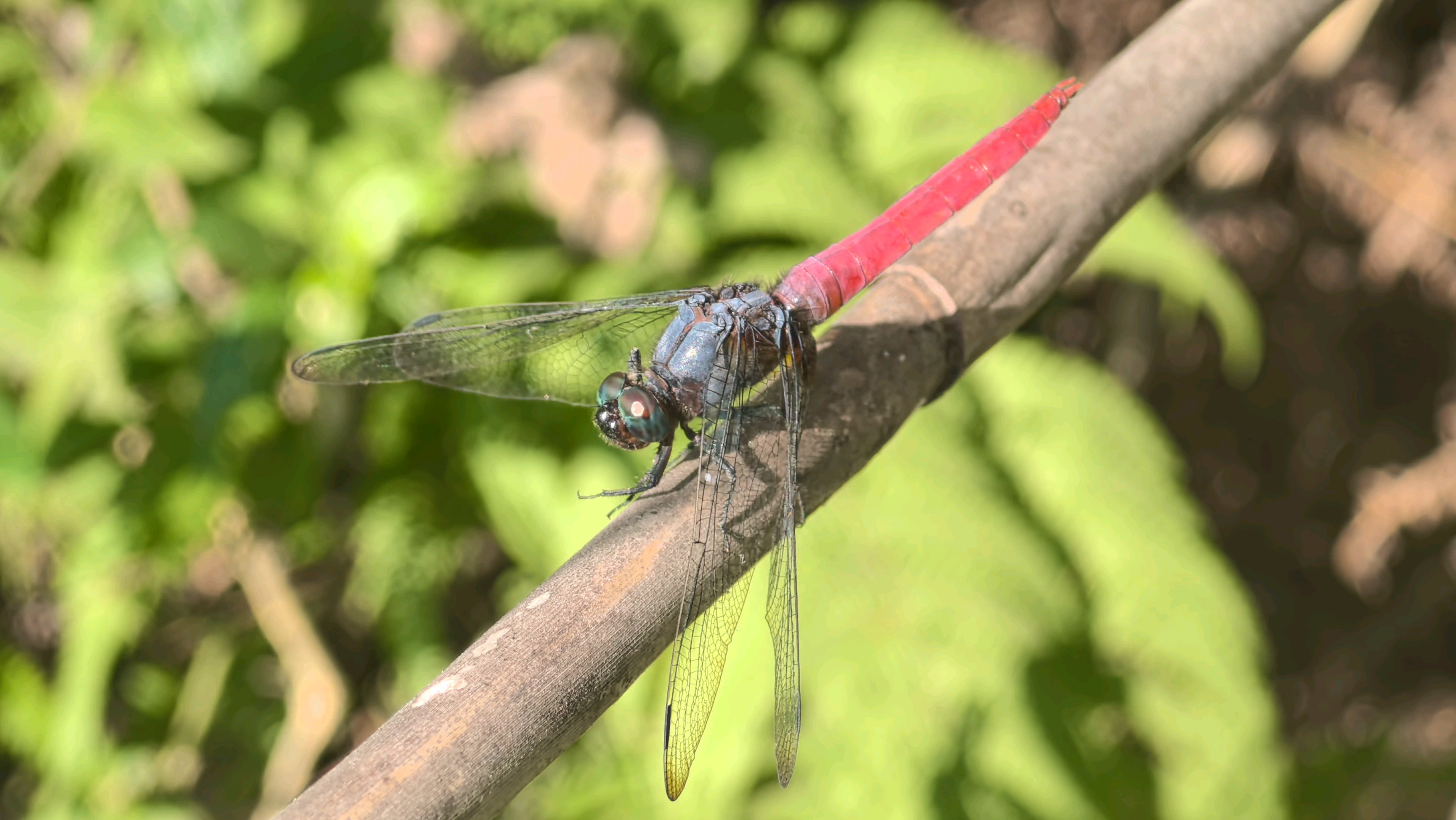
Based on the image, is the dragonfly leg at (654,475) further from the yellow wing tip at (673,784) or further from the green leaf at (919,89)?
the green leaf at (919,89)

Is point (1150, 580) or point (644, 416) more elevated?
point (644, 416)

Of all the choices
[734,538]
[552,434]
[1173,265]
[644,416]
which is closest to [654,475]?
[644,416]

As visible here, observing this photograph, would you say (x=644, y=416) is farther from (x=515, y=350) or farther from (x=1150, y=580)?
(x=1150, y=580)

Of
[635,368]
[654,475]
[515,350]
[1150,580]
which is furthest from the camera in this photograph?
[1150,580]

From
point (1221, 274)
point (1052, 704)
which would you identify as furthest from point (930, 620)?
point (1221, 274)

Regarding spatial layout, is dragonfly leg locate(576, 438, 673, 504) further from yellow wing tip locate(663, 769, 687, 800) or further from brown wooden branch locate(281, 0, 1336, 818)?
yellow wing tip locate(663, 769, 687, 800)

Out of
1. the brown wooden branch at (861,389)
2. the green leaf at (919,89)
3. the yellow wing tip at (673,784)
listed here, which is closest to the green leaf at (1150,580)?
the green leaf at (919,89)

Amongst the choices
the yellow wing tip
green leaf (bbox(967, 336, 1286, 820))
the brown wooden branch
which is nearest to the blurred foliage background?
green leaf (bbox(967, 336, 1286, 820))

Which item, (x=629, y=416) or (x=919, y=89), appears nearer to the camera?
(x=629, y=416)
